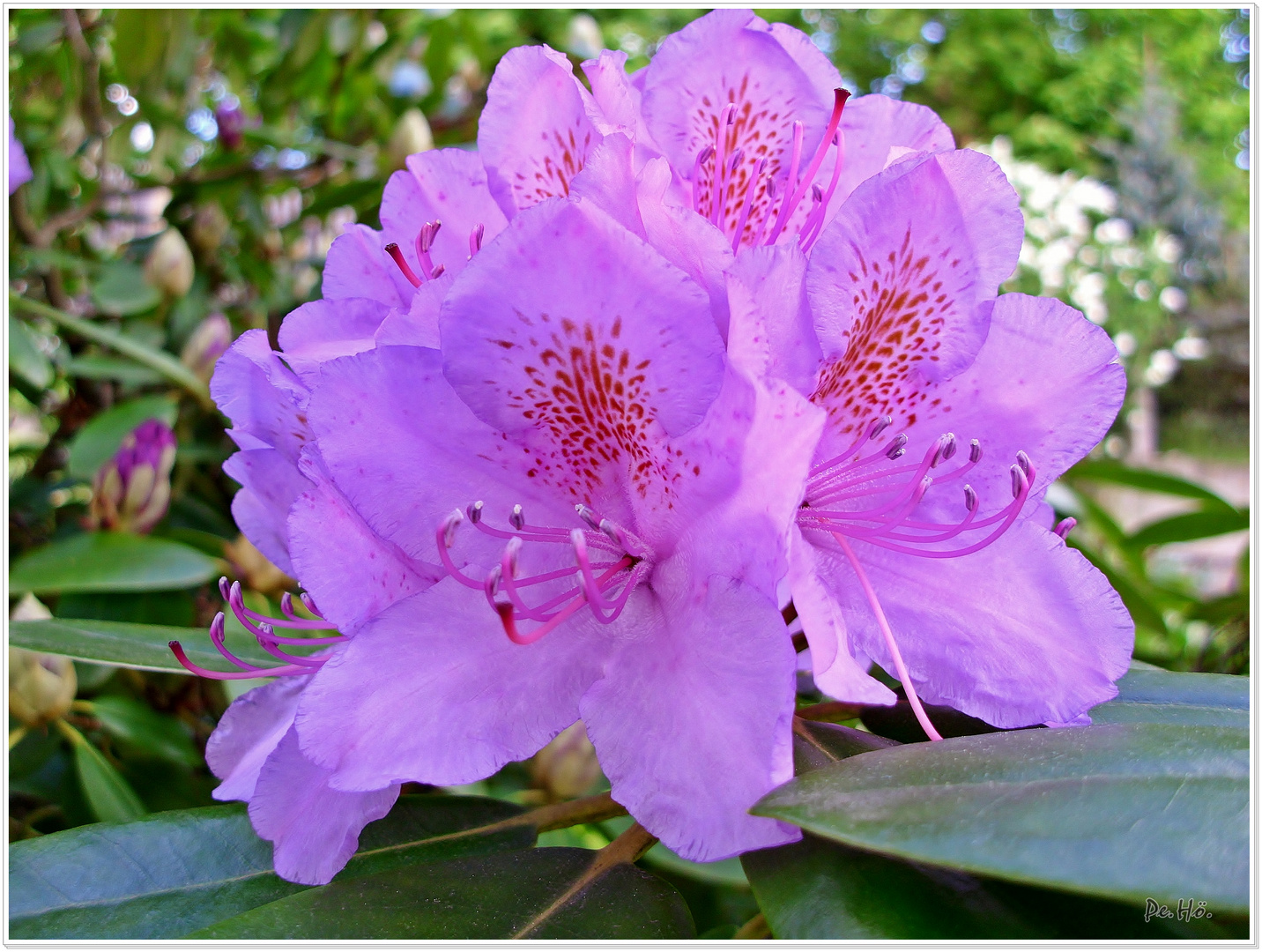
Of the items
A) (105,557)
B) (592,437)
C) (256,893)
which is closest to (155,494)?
(105,557)

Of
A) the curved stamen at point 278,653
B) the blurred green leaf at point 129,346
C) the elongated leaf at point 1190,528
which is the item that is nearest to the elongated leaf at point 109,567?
the blurred green leaf at point 129,346

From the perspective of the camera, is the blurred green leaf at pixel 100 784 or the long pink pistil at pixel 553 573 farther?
the blurred green leaf at pixel 100 784

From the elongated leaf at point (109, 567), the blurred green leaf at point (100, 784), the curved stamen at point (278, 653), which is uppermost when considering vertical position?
the curved stamen at point (278, 653)

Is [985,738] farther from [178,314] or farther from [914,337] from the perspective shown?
[178,314]

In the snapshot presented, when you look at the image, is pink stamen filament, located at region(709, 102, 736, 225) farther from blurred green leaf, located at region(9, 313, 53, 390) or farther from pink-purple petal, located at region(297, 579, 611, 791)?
blurred green leaf, located at region(9, 313, 53, 390)

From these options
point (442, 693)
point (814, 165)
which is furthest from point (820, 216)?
point (442, 693)

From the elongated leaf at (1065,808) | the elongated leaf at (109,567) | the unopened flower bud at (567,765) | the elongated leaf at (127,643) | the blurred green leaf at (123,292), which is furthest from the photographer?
the blurred green leaf at (123,292)

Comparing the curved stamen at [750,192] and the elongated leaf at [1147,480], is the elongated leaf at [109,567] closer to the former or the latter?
the curved stamen at [750,192]
